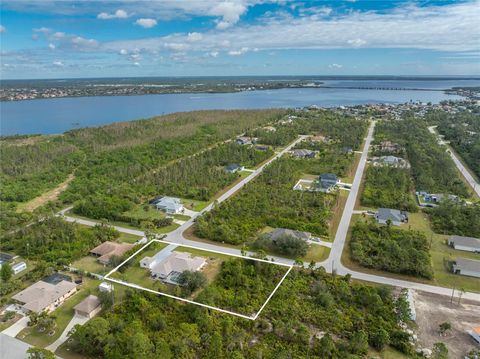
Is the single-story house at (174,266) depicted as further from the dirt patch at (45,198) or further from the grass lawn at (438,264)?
the dirt patch at (45,198)

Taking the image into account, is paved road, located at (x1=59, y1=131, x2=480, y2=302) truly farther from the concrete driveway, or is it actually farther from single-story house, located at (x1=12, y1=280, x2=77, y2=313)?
the concrete driveway

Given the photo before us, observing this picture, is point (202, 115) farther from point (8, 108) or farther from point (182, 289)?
point (8, 108)

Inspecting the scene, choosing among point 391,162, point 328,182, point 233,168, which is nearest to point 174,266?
point 328,182

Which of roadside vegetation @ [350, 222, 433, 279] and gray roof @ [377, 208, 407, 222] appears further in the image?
gray roof @ [377, 208, 407, 222]

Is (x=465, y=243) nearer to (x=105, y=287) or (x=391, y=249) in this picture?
(x=391, y=249)

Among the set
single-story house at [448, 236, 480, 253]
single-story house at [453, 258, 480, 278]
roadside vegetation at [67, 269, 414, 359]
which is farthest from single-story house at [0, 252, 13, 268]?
single-story house at [448, 236, 480, 253]

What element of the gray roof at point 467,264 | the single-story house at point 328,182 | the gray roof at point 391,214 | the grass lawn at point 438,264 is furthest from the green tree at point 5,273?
the gray roof at point 467,264

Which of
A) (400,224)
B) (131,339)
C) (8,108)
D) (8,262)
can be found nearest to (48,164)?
(8,262)

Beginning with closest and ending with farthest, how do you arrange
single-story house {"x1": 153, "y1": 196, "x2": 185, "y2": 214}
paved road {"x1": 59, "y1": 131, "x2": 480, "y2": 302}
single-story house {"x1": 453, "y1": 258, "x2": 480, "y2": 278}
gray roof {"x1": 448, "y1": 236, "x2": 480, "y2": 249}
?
paved road {"x1": 59, "y1": 131, "x2": 480, "y2": 302} < single-story house {"x1": 453, "y1": 258, "x2": 480, "y2": 278} < gray roof {"x1": 448, "y1": 236, "x2": 480, "y2": 249} < single-story house {"x1": 153, "y1": 196, "x2": 185, "y2": 214}
